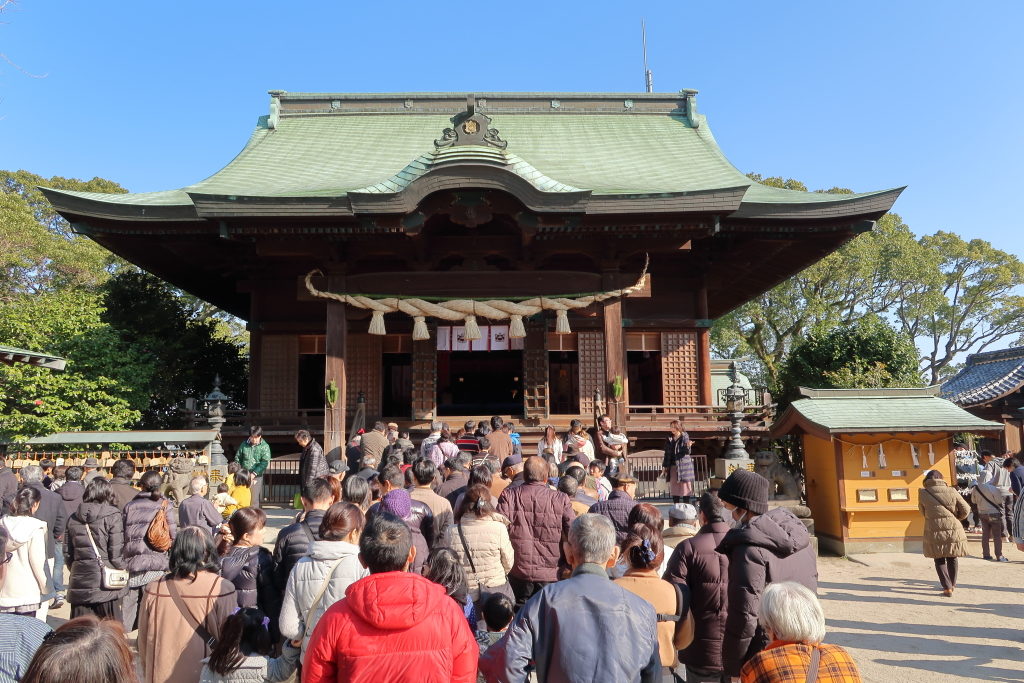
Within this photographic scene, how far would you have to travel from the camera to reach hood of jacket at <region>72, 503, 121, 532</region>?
485 centimetres

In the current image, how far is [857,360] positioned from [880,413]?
846 centimetres

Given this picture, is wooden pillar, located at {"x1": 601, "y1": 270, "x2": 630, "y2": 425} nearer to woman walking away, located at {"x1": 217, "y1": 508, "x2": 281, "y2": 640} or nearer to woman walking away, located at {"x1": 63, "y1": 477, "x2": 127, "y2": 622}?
woman walking away, located at {"x1": 63, "y1": 477, "x2": 127, "y2": 622}

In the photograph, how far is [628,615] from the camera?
251 cm

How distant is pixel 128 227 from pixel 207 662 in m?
12.0

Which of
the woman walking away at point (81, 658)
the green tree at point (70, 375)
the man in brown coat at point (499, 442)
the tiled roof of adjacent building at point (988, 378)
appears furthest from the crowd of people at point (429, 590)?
the tiled roof of adjacent building at point (988, 378)

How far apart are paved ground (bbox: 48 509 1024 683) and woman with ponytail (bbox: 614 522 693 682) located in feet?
8.17

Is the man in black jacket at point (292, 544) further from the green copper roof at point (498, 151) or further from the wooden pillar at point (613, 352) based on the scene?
the wooden pillar at point (613, 352)

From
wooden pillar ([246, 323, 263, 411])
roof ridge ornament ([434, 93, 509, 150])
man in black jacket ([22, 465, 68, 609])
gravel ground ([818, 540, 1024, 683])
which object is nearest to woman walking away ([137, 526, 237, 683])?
man in black jacket ([22, 465, 68, 609])

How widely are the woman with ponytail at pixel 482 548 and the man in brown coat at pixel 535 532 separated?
0.44 metres

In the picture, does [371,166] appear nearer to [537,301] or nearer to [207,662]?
[537,301]

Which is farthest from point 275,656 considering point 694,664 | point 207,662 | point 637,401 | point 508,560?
point 637,401

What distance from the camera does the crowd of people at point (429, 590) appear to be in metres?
2.29

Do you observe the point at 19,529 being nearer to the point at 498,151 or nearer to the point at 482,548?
the point at 482,548

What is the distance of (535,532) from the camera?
4.49m
